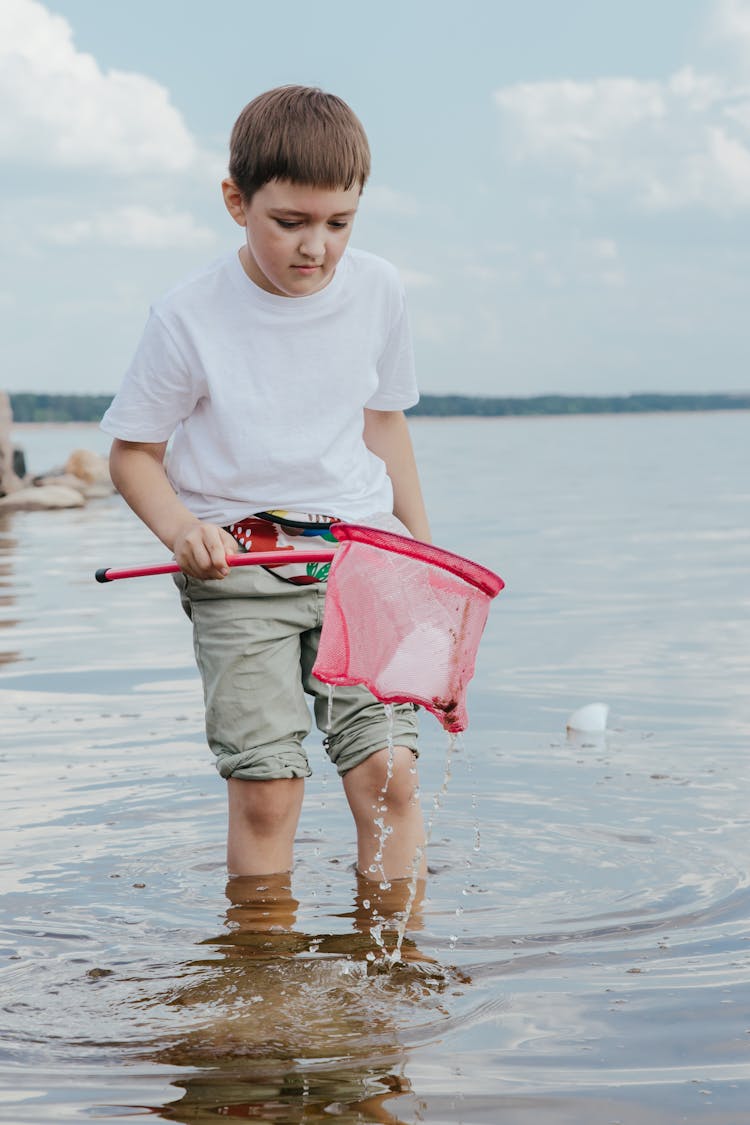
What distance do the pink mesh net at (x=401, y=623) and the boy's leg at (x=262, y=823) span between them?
49 centimetres

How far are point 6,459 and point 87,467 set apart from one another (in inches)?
152

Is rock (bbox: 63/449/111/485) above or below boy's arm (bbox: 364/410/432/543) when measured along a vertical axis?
below

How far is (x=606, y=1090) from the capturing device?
2.88 m

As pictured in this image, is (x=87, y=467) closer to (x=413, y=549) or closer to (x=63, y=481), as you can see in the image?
(x=63, y=481)

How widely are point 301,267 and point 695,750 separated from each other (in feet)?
9.17

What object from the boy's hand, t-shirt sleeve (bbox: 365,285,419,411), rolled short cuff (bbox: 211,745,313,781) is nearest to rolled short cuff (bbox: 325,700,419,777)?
rolled short cuff (bbox: 211,745,313,781)

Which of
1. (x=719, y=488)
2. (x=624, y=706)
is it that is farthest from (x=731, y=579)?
(x=719, y=488)

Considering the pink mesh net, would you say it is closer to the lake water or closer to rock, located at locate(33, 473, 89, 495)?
the lake water

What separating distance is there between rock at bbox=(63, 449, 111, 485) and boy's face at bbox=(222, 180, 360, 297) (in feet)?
72.0

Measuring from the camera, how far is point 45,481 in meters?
24.4

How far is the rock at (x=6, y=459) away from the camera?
21844 mm

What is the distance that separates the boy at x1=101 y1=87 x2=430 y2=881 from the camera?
3855mm

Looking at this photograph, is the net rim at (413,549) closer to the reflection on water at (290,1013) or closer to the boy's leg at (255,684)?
the boy's leg at (255,684)

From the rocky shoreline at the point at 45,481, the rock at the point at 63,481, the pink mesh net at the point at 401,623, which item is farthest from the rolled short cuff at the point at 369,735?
the rock at the point at 63,481
